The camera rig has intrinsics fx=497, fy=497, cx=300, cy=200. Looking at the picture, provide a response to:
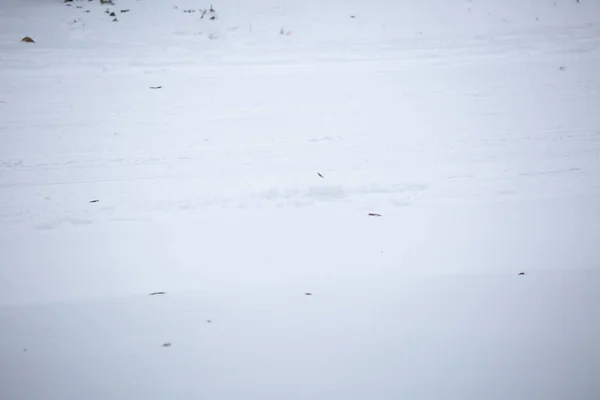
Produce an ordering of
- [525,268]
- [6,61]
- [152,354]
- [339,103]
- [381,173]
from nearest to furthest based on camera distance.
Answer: [152,354] → [525,268] → [381,173] → [339,103] → [6,61]

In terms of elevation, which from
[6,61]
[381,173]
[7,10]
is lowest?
[381,173]

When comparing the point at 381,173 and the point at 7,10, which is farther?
the point at 7,10

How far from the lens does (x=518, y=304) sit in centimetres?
292

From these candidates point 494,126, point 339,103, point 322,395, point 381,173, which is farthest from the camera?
point 339,103

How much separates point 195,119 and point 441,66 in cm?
346

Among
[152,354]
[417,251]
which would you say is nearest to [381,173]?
[417,251]

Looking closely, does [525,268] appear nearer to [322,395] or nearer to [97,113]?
[322,395]

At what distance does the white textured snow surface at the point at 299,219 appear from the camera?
2.54 meters

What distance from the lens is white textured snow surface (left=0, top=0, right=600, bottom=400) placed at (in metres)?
2.54

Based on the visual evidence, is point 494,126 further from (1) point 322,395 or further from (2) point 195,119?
(1) point 322,395

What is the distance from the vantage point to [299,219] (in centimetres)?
375

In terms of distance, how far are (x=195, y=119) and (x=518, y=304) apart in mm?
3728

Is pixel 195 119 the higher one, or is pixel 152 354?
pixel 195 119

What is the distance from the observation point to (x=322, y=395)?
2365mm
